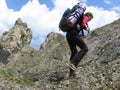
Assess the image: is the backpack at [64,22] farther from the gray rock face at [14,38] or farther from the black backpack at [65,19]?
the gray rock face at [14,38]

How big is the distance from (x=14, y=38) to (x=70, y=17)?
87.7m

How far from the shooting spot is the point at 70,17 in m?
16.3

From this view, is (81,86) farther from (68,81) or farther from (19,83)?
(19,83)

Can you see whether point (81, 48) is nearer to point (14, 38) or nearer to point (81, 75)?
point (81, 75)

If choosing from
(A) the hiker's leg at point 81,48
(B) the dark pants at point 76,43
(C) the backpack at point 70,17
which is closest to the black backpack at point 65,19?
(C) the backpack at point 70,17

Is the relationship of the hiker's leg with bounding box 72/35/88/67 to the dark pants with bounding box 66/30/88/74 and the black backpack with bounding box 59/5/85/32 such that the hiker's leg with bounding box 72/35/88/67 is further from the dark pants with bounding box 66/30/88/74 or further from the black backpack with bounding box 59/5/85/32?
the black backpack with bounding box 59/5/85/32

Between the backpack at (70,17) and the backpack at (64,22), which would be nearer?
the backpack at (70,17)

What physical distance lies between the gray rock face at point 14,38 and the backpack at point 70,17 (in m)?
81.0

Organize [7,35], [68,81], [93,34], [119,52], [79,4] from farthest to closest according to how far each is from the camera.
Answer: [7,35] → [93,34] → [119,52] → [68,81] → [79,4]

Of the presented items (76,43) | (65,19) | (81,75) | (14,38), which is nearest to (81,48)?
(76,43)

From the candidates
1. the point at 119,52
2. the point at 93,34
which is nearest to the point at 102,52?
the point at 119,52

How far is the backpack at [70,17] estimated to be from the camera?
1634 cm

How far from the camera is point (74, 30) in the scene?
16.8 meters

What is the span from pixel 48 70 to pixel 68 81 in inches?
276
